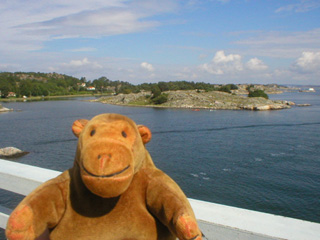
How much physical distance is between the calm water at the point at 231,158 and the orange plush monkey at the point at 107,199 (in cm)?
1488

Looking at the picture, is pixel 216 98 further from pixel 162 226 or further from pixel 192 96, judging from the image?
pixel 162 226

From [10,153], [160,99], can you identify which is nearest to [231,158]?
[10,153]

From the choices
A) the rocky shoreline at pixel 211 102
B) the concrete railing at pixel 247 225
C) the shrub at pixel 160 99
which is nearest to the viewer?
the concrete railing at pixel 247 225

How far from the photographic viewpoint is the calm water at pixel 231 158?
17.1m

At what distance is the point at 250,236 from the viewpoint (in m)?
1.69

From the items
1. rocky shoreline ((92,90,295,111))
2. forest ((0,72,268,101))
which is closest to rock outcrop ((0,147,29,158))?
rocky shoreline ((92,90,295,111))

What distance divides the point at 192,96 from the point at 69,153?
5476cm

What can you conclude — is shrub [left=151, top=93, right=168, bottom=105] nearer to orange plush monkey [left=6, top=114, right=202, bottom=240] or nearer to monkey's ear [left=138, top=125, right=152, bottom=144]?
monkey's ear [left=138, top=125, right=152, bottom=144]

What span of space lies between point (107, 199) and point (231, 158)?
78.9 ft

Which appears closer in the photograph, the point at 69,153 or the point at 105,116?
the point at 105,116

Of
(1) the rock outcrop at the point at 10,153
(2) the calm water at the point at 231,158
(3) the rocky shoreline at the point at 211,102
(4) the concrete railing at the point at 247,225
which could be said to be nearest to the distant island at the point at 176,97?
(3) the rocky shoreline at the point at 211,102

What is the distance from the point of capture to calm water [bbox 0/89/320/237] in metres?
17.1

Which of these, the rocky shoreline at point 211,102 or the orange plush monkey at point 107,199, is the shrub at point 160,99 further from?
the orange plush monkey at point 107,199

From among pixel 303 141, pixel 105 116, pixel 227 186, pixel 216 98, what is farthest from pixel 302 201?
pixel 216 98
